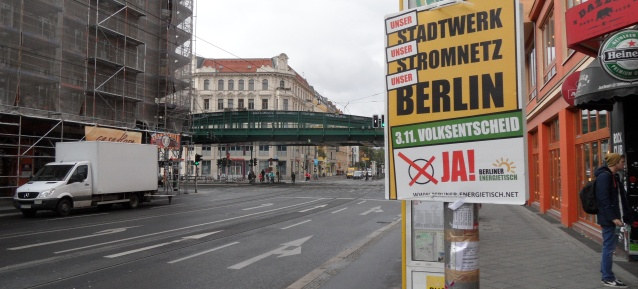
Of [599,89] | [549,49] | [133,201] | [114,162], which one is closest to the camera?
[599,89]

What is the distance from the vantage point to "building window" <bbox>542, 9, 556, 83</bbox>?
1492cm

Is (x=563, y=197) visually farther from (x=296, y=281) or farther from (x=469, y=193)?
(x=469, y=193)

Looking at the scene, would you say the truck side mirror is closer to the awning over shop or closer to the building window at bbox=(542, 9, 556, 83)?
the awning over shop

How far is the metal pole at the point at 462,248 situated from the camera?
2818 millimetres

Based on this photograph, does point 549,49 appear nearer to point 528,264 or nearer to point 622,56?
point 622,56

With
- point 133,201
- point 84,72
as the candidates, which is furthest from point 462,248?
point 84,72

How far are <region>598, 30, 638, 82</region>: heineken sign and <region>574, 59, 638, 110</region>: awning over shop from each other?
0.12 metres

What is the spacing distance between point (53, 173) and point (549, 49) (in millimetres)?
18730

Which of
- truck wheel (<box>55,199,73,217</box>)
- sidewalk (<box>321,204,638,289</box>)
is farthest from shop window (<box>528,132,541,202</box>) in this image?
truck wheel (<box>55,199,73,217</box>)

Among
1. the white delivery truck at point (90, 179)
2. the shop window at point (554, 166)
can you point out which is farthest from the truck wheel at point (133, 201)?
the shop window at point (554, 166)

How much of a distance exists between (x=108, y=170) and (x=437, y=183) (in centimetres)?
1850

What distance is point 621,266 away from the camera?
24.1 ft

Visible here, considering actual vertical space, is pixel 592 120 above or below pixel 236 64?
below

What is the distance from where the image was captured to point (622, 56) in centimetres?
647
